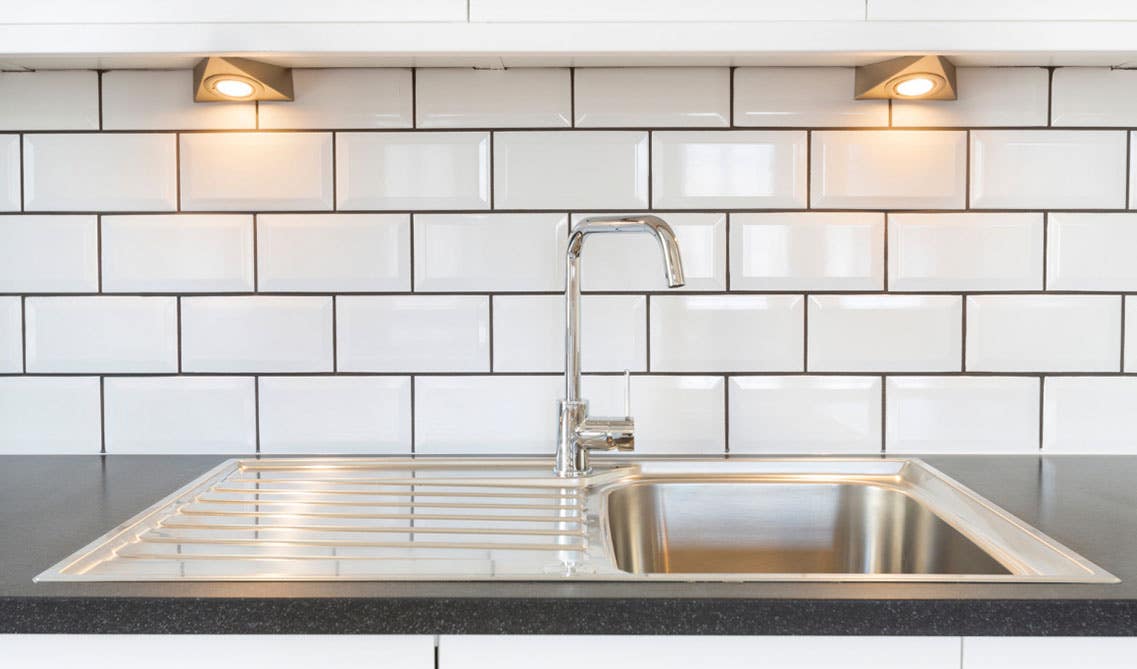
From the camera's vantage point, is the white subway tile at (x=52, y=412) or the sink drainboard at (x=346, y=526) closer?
the sink drainboard at (x=346, y=526)

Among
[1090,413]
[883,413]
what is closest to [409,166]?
[883,413]

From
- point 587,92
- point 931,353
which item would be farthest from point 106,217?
point 931,353

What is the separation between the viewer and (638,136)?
128cm

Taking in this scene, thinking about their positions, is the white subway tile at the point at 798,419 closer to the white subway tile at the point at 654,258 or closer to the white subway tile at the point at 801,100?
the white subway tile at the point at 654,258

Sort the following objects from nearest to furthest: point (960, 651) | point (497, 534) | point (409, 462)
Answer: point (960, 651) → point (497, 534) → point (409, 462)

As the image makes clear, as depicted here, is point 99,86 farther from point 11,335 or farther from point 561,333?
point 561,333

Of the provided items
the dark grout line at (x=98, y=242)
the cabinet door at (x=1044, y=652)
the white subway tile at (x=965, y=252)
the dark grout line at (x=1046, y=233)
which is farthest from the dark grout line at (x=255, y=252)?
the dark grout line at (x=1046, y=233)

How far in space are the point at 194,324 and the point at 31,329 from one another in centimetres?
24

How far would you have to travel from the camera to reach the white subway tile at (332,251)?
50.8 inches

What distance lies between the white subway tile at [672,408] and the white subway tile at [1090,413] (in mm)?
479

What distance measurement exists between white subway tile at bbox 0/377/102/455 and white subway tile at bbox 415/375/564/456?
48 cm

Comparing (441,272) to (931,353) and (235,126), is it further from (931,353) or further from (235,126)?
(931,353)
